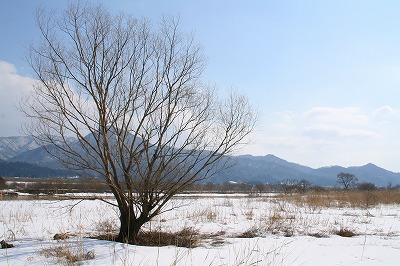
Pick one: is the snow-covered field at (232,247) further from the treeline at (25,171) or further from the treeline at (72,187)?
the treeline at (25,171)

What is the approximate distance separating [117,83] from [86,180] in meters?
2.26

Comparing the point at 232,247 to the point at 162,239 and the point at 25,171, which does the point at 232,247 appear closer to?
the point at 162,239

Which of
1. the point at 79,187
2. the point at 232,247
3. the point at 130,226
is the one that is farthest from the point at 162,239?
the point at 79,187

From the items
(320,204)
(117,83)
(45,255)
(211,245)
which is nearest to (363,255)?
(211,245)

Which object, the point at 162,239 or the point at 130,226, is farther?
the point at 162,239

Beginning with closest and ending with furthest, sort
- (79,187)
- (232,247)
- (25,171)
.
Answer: (232,247), (79,187), (25,171)

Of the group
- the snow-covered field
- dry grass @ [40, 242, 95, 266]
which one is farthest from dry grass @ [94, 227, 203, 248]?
dry grass @ [40, 242, 95, 266]

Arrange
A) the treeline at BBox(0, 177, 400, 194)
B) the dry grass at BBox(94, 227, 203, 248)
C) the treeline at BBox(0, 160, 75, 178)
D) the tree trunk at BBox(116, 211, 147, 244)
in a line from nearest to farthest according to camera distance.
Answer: the dry grass at BBox(94, 227, 203, 248), the tree trunk at BBox(116, 211, 147, 244), the treeline at BBox(0, 177, 400, 194), the treeline at BBox(0, 160, 75, 178)

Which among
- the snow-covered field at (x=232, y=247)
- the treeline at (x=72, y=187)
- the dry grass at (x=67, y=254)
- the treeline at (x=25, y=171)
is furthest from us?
the treeline at (x=25, y=171)

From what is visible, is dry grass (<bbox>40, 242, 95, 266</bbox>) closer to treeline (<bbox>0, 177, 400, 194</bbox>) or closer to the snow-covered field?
the snow-covered field

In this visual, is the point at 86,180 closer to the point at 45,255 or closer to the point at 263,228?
the point at 45,255

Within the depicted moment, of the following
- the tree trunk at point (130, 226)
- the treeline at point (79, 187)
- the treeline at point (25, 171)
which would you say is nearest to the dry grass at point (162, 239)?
the tree trunk at point (130, 226)

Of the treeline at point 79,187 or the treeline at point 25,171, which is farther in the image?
the treeline at point 25,171

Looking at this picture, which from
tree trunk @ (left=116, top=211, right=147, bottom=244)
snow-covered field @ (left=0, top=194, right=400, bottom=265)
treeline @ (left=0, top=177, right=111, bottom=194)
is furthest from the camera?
treeline @ (left=0, top=177, right=111, bottom=194)
